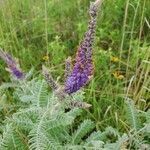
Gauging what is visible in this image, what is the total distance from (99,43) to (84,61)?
133 centimetres

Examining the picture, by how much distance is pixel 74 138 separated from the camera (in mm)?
2137


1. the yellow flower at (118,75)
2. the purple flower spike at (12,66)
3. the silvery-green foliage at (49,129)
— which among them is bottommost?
the silvery-green foliage at (49,129)

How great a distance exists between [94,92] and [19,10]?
1018 millimetres

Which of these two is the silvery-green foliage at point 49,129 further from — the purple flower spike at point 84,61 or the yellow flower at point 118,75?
the yellow flower at point 118,75

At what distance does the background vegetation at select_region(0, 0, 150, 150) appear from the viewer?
7.72 feet

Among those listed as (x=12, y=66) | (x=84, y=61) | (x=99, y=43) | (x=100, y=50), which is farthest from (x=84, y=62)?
(x=99, y=43)

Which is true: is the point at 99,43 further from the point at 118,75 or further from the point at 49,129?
the point at 49,129

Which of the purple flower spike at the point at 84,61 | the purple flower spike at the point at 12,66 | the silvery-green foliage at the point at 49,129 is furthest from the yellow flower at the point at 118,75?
the purple flower spike at the point at 84,61

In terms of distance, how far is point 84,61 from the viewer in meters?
1.58

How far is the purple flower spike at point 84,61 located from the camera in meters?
1.45

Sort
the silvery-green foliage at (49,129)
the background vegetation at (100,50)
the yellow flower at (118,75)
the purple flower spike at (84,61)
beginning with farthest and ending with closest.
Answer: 1. the yellow flower at (118,75)
2. the background vegetation at (100,50)
3. the silvery-green foliage at (49,129)
4. the purple flower spike at (84,61)

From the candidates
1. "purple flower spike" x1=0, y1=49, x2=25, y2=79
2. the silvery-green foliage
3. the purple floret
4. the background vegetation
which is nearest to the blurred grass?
the background vegetation

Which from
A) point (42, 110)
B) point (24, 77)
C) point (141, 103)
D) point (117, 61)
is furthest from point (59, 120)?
point (117, 61)

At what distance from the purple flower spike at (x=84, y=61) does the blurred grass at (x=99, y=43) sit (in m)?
0.65
